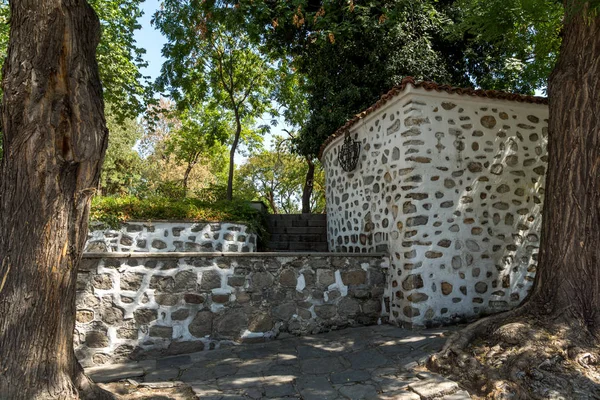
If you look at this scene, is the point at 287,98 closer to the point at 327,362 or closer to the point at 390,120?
the point at 390,120

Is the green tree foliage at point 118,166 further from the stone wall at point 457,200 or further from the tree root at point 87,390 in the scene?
the tree root at point 87,390

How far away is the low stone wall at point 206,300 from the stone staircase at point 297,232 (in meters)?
2.86

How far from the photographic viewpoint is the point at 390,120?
5.27m

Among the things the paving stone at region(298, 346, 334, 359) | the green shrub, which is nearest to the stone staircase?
the green shrub

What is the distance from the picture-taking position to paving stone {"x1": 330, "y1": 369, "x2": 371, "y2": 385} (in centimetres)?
332

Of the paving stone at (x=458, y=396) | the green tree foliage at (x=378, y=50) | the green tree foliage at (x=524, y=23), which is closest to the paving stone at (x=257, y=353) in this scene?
the paving stone at (x=458, y=396)

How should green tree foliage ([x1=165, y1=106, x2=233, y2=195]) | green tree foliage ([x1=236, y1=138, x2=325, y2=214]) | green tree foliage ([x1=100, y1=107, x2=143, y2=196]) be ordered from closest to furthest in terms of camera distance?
green tree foliage ([x1=165, y1=106, x2=233, y2=195])
green tree foliage ([x1=100, y1=107, x2=143, y2=196])
green tree foliage ([x1=236, y1=138, x2=325, y2=214])

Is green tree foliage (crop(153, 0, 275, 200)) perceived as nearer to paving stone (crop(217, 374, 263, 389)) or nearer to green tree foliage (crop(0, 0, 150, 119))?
green tree foliage (crop(0, 0, 150, 119))

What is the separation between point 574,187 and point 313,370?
9.25 ft

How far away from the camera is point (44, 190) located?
2.55 m

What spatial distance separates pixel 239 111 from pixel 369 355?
29.8 ft

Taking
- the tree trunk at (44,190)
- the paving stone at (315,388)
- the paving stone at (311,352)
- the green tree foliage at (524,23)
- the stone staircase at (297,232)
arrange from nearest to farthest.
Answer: the tree trunk at (44,190)
the paving stone at (315,388)
the paving stone at (311,352)
the green tree foliage at (524,23)
the stone staircase at (297,232)

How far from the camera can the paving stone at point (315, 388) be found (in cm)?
303

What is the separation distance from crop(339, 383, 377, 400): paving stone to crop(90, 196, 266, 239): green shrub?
4.59 meters
